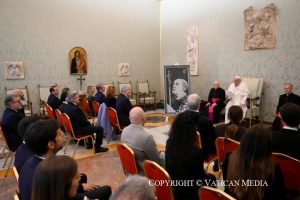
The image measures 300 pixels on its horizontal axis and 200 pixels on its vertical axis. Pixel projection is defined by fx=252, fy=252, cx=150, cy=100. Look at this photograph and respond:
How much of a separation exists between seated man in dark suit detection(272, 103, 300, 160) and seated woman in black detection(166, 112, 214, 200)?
31.5 inches

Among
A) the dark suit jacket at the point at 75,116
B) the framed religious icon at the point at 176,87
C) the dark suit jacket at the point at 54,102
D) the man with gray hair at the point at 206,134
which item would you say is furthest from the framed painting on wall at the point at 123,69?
the man with gray hair at the point at 206,134

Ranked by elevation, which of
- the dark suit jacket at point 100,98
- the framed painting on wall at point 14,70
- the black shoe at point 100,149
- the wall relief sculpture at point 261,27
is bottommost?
the black shoe at point 100,149

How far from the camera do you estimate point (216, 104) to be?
7.19 m

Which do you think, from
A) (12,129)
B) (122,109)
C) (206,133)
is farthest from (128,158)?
(122,109)

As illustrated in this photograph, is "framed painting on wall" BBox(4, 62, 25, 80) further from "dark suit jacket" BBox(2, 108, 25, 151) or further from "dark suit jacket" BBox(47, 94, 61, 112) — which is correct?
"dark suit jacket" BBox(2, 108, 25, 151)

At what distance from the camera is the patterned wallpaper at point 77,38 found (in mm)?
7535

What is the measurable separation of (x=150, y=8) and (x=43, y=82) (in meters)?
5.12

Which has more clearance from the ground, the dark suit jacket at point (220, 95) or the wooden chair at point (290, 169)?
the dark suit jacket at point (220, 95)

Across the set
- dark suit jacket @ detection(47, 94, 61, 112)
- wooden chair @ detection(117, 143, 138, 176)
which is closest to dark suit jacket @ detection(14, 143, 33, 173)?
wooden chair @ detection(117, 143, 138, 176)

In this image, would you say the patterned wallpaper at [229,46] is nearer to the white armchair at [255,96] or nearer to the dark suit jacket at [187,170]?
the white armchair at [255,96]

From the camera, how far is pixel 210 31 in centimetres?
855

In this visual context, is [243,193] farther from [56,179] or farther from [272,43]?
[272,43]

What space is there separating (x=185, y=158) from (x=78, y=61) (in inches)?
289

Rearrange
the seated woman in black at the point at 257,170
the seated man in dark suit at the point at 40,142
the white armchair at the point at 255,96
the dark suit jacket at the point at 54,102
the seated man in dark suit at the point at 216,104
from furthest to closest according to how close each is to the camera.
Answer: the seated man in dark suit at the point at 216,104 → the white armchair at the point at 255,96 → the dark suit jacket at the point at 54,102 → the seated man in dark suit at the point at 40,142 → the seated woman in black at the point at 257,170
